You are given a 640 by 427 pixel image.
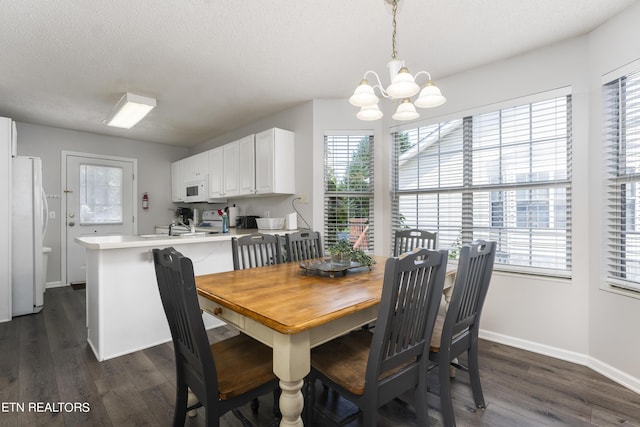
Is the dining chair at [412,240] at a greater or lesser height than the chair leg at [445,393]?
greater

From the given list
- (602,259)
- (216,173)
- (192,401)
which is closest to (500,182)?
(602,259)

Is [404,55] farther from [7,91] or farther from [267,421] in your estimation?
[7,91]

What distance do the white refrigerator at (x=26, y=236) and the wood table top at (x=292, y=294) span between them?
9.50ft

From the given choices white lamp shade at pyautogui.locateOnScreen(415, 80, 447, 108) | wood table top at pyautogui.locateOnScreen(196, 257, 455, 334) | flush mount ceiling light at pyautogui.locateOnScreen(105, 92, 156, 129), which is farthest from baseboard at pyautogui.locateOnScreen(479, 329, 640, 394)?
flush mount ceiling light at pyautogui.locateOnScreen(105, 92, 156, 129)

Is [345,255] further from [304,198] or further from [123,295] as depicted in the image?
[123,295]

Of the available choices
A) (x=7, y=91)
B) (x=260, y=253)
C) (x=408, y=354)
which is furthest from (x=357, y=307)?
(x=7, y=91)

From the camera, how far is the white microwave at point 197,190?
4.86 m

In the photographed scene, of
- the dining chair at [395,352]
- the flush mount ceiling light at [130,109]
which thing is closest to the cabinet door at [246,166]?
the flush mount ceiling light at [130,109]

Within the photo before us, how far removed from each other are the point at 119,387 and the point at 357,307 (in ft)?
5.67

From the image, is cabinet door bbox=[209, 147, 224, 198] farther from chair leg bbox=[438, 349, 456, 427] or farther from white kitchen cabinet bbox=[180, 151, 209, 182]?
chair leg bbox=[438, 349, 456, 427]

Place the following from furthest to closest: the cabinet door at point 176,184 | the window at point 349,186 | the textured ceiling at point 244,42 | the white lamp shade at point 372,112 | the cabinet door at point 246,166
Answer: the cabinet door at point 176,184 → the cabinet door at point 246,166 → the window at point 349,186 → the textured ceiling at point 244,42 → the white lamp shade at point 372,112

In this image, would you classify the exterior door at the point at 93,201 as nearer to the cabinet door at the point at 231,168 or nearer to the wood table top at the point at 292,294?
the cabinet door at the point at 231,168

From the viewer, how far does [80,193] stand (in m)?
4.84

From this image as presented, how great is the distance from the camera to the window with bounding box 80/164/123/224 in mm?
4875
